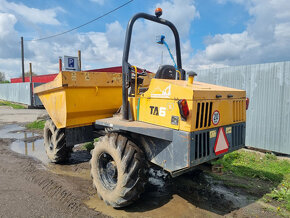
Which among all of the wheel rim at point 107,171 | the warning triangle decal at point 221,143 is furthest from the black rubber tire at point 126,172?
the warning triangle decal at point 221,143

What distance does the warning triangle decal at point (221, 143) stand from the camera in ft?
9.72

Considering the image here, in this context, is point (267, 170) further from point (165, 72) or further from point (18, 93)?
point (18, 93)

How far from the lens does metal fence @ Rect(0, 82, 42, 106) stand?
738 inches

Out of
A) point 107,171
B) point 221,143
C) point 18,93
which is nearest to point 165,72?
point 221,143

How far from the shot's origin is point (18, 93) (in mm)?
21609

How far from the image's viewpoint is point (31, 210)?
3094 millimetres

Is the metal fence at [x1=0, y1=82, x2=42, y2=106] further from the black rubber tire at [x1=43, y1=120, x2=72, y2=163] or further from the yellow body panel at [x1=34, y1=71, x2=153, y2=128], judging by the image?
the yellow body panel at [x1=34, y1=71, x2=153, y2=128]

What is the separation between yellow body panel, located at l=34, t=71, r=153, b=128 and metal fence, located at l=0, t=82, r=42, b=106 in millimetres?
15885

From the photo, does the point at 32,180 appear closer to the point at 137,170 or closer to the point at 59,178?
the point at 59,178

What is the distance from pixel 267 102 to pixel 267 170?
198 cm

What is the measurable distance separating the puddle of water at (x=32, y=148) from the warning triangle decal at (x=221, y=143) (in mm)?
4169

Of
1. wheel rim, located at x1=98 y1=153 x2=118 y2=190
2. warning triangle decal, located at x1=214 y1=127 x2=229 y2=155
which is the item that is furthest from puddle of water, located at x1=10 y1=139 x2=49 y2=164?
warning triangle decal, located at x1=214 y1=127 x2=229 y2=155

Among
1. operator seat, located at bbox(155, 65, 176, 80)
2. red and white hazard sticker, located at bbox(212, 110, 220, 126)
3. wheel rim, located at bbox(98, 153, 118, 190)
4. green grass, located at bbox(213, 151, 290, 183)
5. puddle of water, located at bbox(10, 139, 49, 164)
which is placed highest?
operator seat, located at bbox(155, 65, 176, 80)

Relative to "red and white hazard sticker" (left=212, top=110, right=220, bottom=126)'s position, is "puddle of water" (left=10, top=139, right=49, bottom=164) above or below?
below
